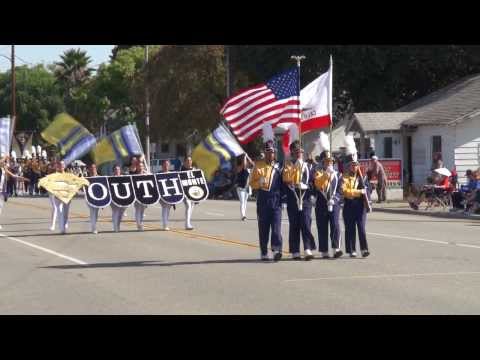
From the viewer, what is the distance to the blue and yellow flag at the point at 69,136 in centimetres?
2534

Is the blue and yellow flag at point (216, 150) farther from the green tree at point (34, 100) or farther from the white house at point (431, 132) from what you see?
the green tree at point (34, 100)

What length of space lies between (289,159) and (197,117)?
3948cm

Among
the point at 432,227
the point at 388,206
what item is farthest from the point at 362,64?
the point at 432,227

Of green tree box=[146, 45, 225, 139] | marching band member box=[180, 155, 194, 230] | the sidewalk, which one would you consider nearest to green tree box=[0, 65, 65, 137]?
green tree box=[146, 45, 225, 139]

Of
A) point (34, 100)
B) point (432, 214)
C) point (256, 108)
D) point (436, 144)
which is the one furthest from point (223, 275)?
point (34, 100)

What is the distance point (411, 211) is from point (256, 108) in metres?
12.3

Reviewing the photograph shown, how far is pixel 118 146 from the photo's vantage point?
82.6 feet

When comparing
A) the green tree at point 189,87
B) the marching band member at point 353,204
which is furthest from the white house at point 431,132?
the marching band member at point 353,204

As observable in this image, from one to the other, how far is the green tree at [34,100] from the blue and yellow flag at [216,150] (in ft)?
259

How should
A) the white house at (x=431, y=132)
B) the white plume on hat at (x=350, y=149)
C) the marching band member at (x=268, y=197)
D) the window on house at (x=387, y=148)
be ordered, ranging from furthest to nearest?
the window on house at (x=387, y=148)
the white house at (x=431, y=132)
the white plume on hat at (x=350, y=149)
the marching band member at (x=268, y=197)

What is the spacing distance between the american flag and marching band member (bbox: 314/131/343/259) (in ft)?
10.9

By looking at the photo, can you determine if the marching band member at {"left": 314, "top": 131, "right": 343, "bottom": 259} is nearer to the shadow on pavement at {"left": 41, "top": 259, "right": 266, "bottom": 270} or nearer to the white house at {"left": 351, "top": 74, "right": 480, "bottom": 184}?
the shadow on pavement at {"left": 41, "top": 259, "right": 266, "bottom": 270}

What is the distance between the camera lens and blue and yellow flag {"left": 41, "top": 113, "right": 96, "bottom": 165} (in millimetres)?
25344

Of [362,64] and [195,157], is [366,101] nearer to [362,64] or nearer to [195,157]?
[362,64]
